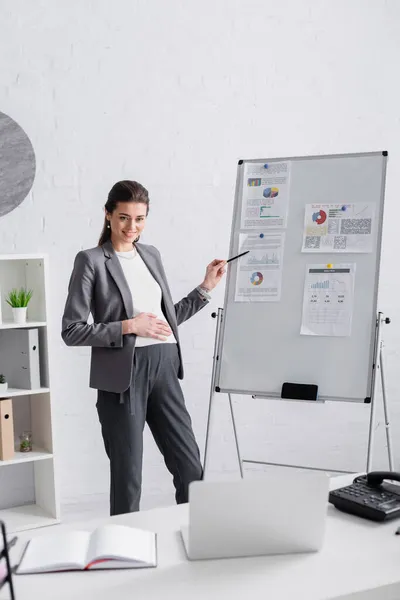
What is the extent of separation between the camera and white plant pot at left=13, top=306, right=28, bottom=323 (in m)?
3.22

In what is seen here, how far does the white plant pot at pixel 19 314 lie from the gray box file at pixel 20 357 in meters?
0.05

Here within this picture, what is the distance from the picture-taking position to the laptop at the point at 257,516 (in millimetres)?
1371

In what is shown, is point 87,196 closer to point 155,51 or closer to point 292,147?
point 155,51

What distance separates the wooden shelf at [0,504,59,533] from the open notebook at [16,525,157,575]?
182 cm

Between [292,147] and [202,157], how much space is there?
1.58ft

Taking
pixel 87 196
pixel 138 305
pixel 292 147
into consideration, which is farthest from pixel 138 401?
Answer: pixel 292 147

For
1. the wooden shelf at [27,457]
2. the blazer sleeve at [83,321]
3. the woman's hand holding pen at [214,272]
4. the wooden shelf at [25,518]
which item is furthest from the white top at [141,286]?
the wooden shelf at [25,518]

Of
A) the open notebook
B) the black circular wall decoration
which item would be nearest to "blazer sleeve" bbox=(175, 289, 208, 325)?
the black circular wall decoration

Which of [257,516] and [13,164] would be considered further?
[13,164]

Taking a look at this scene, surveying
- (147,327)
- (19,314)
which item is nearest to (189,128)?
(19,314)

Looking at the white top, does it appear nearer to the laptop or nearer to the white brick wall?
the white brick wall

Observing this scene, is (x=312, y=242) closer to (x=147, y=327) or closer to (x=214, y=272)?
(x=214, y=272)

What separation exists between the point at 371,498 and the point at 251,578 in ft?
1.39

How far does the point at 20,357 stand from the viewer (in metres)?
3.29
